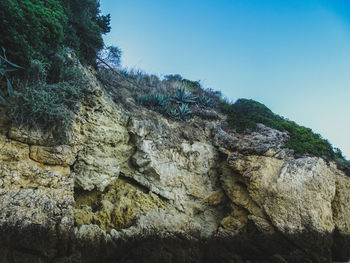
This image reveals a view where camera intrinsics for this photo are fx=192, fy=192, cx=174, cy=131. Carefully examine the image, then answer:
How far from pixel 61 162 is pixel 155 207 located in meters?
3.06

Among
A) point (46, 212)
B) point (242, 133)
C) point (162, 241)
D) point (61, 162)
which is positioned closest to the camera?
point (46, 212)

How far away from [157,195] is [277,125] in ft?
20.9

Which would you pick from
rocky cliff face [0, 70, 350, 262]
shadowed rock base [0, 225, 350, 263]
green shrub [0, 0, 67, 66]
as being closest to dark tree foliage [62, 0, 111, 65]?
green shrub [0, 0, 67, 66]

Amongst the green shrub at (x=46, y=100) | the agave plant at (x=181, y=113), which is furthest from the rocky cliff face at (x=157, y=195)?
the agave plant at (x=181, y=113)

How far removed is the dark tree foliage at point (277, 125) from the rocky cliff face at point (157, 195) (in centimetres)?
60

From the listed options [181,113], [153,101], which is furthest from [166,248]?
Result: [153,101]

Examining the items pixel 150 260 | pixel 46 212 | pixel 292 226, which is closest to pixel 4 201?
pixel 46 212

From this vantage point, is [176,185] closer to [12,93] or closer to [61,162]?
[61,162]

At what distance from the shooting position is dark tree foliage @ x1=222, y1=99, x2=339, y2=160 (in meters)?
7.60

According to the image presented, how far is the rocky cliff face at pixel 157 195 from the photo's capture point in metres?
4.39

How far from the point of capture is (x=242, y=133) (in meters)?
8.74

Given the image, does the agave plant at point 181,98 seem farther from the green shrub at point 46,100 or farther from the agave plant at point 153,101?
the green shrub at point 46,100

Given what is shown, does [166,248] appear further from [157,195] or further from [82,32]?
[82,32]

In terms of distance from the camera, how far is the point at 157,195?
21.6 ft
